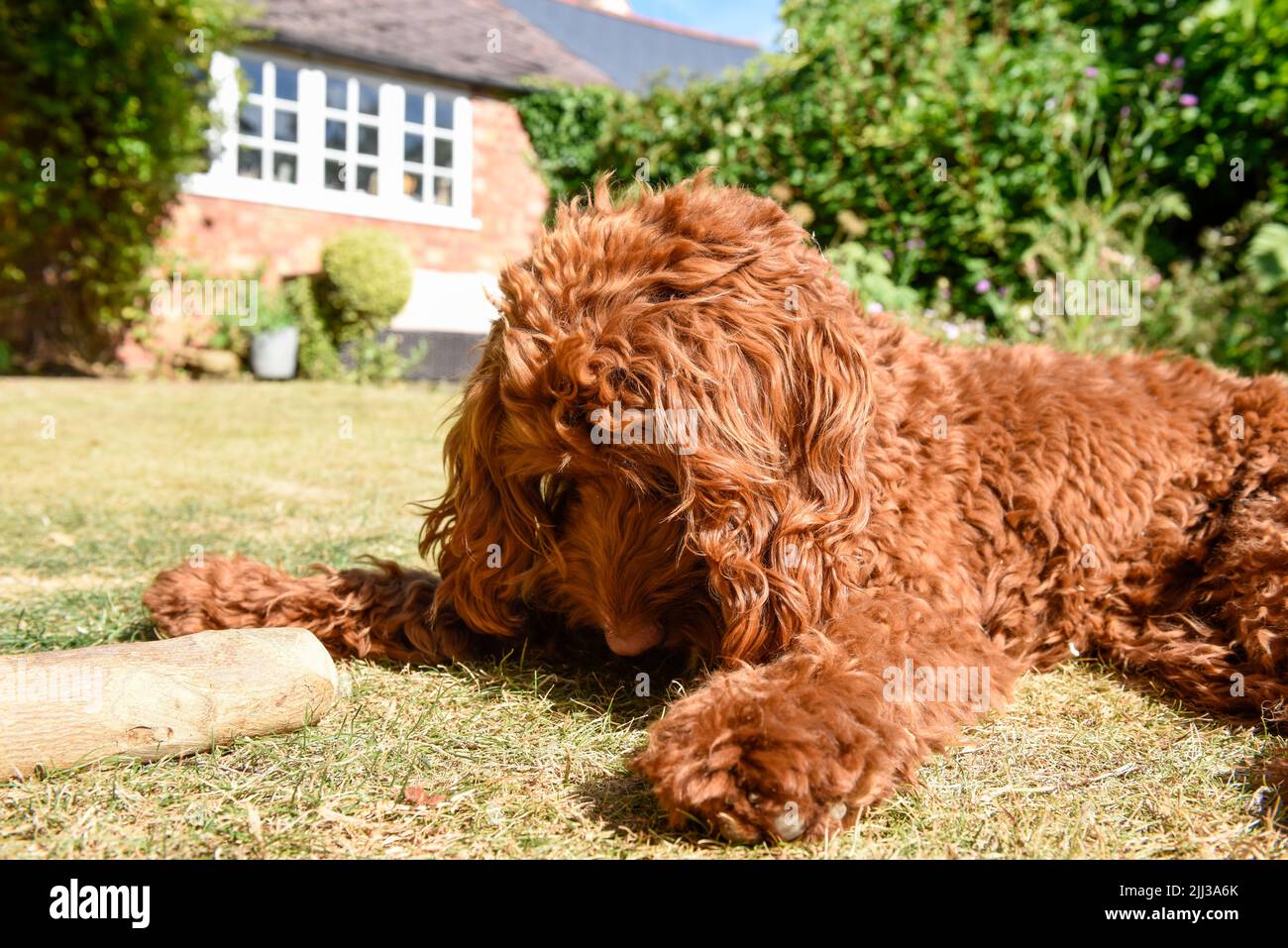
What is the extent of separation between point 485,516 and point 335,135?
13787 millimetres

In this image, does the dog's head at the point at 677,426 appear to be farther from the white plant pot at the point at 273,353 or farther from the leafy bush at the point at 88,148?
the leafy bush at the point at 88,148

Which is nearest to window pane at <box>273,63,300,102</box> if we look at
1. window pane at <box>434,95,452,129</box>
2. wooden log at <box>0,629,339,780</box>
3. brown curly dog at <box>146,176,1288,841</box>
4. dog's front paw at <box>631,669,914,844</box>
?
window pane at <box>434,95,452,129</box>

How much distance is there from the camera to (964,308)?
8.54 metres

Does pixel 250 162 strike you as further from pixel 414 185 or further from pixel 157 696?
pixel 157 696

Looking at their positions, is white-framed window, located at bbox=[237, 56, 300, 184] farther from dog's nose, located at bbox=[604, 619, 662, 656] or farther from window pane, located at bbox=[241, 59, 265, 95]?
dog's nose, located at bbox=[604, 619, 662, 656]

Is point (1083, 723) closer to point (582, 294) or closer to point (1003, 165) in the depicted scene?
point (582, 294)

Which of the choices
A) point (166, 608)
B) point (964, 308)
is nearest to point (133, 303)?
point (964, 308)

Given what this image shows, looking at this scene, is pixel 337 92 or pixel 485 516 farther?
pixel 337 92

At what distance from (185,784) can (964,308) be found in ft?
25.8

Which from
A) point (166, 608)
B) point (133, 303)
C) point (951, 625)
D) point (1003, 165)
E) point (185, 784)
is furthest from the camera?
point (133, 303)

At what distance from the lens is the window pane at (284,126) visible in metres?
13.8

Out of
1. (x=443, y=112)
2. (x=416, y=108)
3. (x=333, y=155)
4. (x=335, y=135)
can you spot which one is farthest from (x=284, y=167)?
(x=443, y=112)

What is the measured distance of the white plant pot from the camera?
1188 centimetres

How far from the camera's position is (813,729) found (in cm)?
183
